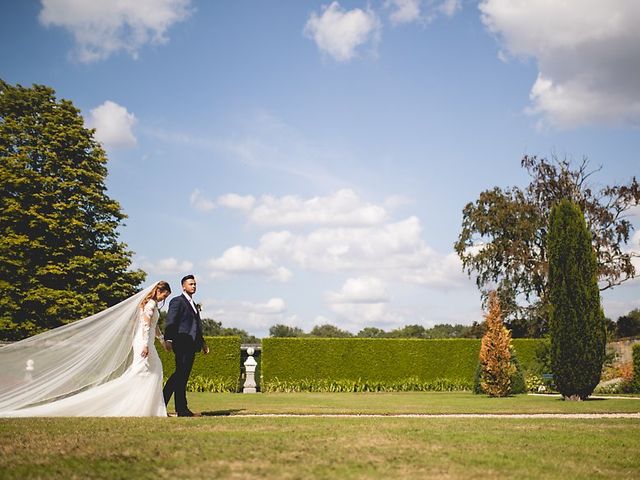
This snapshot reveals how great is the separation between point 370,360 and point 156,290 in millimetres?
17676

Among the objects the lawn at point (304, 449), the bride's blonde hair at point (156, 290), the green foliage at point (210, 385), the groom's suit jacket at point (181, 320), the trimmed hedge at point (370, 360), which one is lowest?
the green foliage at point (210, 385)

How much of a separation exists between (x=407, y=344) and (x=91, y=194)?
56.4 feet

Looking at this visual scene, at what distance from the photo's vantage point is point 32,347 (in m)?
10.5

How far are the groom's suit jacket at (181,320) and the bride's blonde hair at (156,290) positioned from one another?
2.02 feet

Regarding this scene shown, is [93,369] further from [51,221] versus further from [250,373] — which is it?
[51,221]

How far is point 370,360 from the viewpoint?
2697cm

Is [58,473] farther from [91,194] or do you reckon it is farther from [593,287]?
[91,194]

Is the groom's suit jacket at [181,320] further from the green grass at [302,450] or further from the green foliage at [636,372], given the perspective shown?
the green foliage at [636,372]

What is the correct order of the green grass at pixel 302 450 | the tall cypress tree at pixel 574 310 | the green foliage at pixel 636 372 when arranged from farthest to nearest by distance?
the green foliage at pixel 636 372, the tall cypress tree at pixel 574 310, the green grass at pixel 302 450

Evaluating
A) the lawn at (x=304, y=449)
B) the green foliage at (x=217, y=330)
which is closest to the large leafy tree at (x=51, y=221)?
the lawn at (x=304, y=449)

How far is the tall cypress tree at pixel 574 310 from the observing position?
55.7 feet

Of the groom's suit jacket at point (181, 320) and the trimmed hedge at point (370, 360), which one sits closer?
the groom's suit jacket at point (181, 320)

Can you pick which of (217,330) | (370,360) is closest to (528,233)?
(370,360)

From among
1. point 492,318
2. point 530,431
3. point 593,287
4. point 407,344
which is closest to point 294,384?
point 407,344
